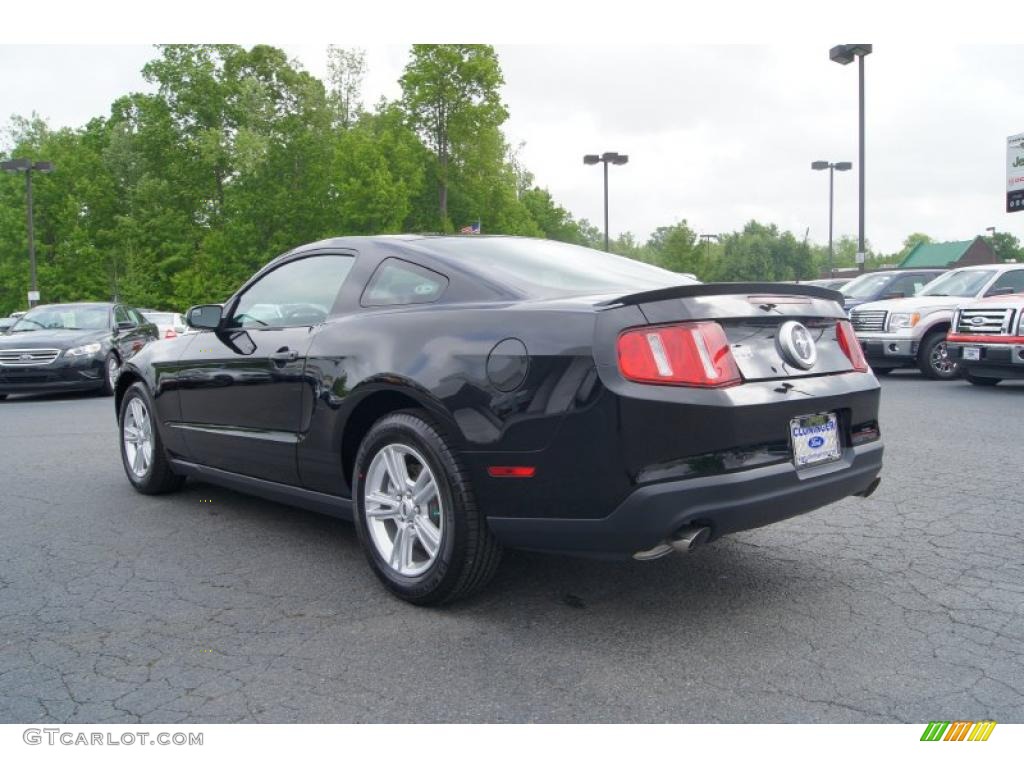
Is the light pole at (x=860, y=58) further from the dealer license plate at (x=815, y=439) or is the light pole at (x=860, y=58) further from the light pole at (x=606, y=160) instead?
the dealer license plate at (x=815, y=439)

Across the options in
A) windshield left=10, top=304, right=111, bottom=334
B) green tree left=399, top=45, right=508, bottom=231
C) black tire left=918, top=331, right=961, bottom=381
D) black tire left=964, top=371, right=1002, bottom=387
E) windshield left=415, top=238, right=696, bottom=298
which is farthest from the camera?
green tree left=399, top=45, right=508, bottom=231

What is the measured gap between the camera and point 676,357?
10.1 ft

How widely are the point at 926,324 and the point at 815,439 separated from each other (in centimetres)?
1120

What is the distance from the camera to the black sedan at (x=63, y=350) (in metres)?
13.3

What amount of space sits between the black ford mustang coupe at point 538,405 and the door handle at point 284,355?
0.03 feet

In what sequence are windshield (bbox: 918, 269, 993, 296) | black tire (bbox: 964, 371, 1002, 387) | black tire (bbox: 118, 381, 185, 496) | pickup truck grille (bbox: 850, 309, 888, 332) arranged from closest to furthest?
black tire (bbox: 118, 381, 185, 496)
black tire (bbox: 964, 371, 1002, 387)
windshield (bbox: 918, 269, 993, 296)
pickup truck grille (bbox: 850, 309, 888, 332)

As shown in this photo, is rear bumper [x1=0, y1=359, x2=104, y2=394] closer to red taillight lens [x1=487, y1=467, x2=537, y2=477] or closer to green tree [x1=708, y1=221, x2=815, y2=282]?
red taillight lens [x1=487, y1=467, x2=537, y2=477]

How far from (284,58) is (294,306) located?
160ft

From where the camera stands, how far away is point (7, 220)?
4372cm

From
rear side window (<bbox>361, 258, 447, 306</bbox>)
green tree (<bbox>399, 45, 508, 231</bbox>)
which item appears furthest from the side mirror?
green tree (<bbox>399, 45, 508, 231</bbox>)

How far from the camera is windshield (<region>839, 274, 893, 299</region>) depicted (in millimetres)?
16422

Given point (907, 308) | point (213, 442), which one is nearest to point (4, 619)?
point (213, 442)

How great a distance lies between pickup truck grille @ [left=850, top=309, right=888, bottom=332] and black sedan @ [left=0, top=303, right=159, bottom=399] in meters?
11.6
